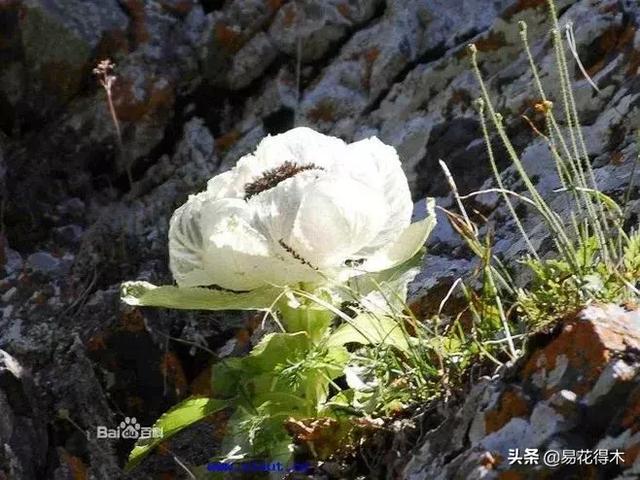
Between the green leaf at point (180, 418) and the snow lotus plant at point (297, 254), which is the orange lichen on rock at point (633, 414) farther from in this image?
the green leaf at point (180, 418)

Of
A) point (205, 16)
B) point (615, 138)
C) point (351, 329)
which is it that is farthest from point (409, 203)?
point (205, 16)

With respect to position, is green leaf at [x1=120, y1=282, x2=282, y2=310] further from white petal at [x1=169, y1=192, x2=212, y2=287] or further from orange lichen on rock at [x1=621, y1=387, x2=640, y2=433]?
orange lichen on rock at [x1=621, y1=387, x2=640, y2=433]

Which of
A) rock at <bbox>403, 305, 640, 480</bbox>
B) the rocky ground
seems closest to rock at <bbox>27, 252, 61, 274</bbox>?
the rocky ground

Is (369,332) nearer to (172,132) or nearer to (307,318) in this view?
(307,318)

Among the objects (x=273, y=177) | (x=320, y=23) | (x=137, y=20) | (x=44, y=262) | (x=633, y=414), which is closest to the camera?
(x=633, y=414)

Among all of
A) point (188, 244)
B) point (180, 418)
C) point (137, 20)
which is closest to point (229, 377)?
point (180, 418)

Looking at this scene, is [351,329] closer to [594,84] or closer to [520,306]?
[520,306]

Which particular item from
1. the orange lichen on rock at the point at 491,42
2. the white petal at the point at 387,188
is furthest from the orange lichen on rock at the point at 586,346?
the orange lichen on rock at the point at 491,42
